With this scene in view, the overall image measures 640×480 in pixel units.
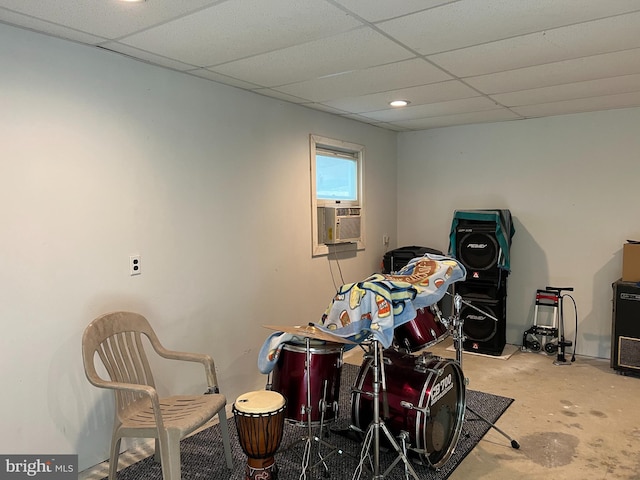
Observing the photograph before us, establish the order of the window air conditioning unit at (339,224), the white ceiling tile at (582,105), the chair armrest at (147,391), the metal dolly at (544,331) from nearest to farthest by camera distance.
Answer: the chair armrest at (147,391) < the white ceiling tile at (582,105) < the window air conditioning unit at (339,224) < the metal dolly at (544,331)

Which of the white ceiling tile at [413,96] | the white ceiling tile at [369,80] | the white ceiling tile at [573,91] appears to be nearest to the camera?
the white ceiling tile at [369,80]

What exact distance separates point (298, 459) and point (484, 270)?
2.70 metres

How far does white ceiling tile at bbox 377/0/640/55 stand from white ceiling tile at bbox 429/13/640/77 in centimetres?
10

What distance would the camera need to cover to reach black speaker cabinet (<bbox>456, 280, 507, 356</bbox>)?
14.8ft

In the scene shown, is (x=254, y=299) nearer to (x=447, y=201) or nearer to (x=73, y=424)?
(x=73, y=424)

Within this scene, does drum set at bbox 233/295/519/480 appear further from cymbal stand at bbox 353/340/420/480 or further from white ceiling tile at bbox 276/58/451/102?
white ceiling tile at bbox 276/58/451/102

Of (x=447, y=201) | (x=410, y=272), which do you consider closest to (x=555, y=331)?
(x=447, y=201)

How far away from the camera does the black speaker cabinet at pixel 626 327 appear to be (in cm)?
385

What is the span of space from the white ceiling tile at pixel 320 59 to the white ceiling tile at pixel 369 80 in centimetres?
11

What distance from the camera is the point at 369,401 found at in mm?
2625

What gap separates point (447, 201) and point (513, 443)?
2.94 metres

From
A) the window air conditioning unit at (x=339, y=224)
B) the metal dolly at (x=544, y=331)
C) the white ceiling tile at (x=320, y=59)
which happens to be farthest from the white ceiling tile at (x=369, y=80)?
the metal dolly at (x=544, y=331)

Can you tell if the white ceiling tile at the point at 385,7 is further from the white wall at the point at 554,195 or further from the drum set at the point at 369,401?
the white wall at the point at 554,195

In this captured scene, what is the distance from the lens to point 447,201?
17.1ft
